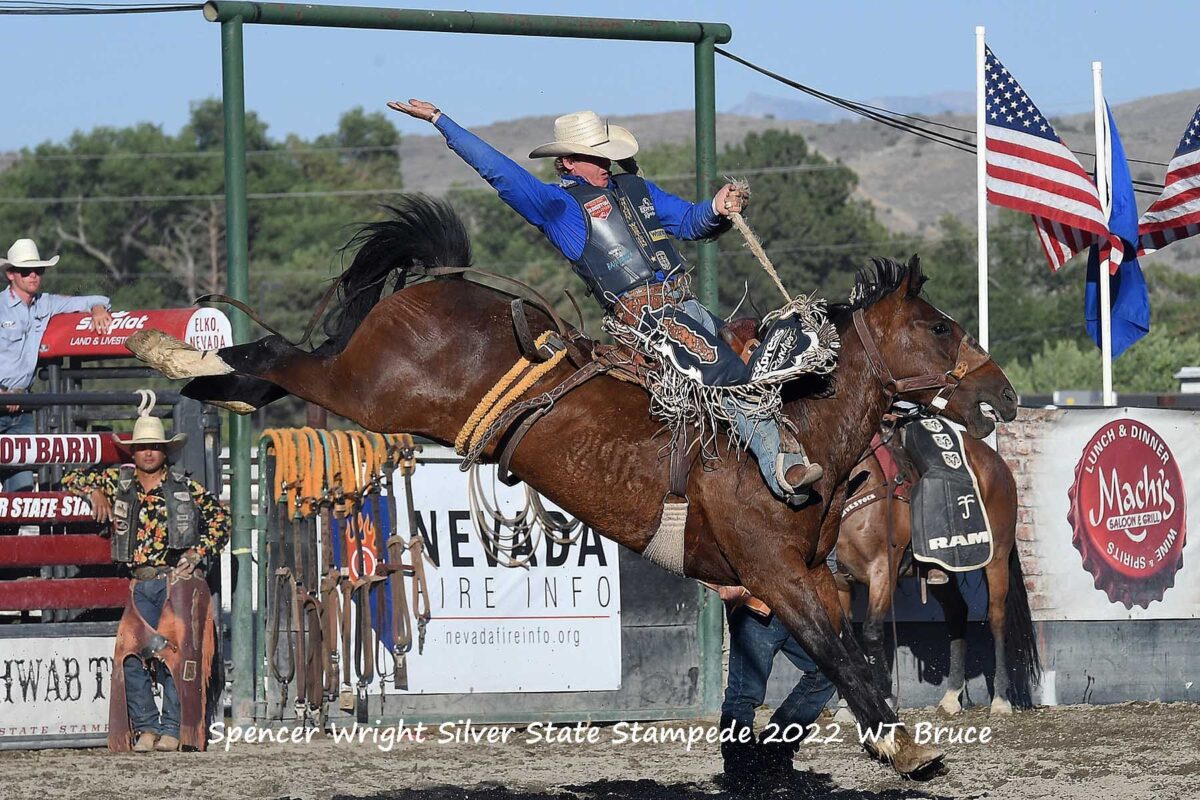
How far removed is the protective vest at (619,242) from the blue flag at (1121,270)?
257 inches

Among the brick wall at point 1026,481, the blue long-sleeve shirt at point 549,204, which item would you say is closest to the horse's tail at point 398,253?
the blue long-sleeve shirt at point 549,204

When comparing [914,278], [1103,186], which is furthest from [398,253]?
[1103,186]

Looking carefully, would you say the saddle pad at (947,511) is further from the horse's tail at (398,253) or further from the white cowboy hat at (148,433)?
the white cowboy hat at (148,433)

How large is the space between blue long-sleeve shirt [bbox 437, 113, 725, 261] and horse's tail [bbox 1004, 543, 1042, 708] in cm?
442

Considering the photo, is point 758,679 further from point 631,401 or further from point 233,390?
point 233,390

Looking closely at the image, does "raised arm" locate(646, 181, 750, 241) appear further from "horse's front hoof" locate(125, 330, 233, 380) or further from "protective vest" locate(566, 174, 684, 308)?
"horse's front hoof" locate(125, 330, 233, 380)

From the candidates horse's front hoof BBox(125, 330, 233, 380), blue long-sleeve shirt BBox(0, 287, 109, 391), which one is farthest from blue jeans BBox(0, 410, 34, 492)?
horse's front hoof BBox(125, 330, 233, 380)

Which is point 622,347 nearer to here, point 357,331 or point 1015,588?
point 357,331

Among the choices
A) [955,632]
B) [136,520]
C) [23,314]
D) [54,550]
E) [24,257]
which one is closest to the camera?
[136,520]

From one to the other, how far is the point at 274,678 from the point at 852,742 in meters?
3.33

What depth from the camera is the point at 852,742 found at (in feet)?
28.8

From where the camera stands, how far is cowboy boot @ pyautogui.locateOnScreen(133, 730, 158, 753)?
8195 millimetres

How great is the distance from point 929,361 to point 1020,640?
4218 mm

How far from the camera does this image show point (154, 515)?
26.8 ft
